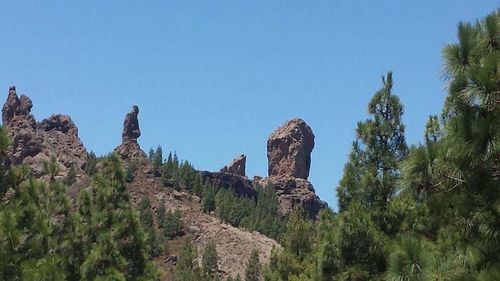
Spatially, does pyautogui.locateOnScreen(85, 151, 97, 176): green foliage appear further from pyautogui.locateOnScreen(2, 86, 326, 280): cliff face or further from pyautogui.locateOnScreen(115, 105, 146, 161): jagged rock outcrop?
pyautogui.locateOnScreen(115, 105, 146, 161): jagged rock outcrop

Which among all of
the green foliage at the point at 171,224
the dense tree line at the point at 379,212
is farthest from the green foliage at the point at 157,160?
the dense tree line at the point at 379,212

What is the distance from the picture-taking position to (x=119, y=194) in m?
20.2

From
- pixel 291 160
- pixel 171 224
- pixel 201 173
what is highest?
pixel 291 160

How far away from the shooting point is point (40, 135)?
6594 inches

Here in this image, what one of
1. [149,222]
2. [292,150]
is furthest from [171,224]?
[292,150]

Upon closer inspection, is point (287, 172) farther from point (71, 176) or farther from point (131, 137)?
point (71, 176)

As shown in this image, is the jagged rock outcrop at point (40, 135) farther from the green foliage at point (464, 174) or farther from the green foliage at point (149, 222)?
the green foliage at point (464, 174)

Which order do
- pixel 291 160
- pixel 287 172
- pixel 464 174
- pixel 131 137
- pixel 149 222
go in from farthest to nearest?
pixel 287 172, pixel 291 160, pixel 131 137, pixel 149 222, pixel 464 174

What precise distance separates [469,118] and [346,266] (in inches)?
350

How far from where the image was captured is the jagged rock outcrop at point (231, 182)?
582 ft

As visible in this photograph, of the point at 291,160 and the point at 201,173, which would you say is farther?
the point at 291,160

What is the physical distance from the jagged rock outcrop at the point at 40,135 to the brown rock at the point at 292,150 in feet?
187

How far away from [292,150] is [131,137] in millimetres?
48252

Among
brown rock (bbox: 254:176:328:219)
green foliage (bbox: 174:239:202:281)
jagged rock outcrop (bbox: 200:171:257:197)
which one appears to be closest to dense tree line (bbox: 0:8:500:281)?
green foliage (bbox: 174:239:202:281)
